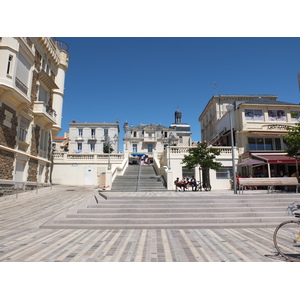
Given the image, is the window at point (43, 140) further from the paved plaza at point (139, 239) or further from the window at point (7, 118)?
the paved plaza at point (139, 239)

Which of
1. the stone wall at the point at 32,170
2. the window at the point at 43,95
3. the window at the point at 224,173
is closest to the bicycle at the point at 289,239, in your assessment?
the window at the point at 224,173

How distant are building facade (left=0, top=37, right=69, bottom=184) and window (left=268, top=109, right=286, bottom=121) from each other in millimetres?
23344

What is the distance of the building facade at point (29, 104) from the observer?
14.5 meters

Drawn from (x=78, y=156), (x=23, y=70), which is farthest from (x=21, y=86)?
(x=78, y=156)

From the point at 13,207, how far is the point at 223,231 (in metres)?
9.93

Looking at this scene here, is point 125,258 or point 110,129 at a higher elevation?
point 110,129

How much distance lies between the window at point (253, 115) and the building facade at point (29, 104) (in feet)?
67.5

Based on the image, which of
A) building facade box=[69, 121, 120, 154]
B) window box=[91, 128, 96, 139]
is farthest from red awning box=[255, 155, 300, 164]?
window box=[91, 128, 96, 139]

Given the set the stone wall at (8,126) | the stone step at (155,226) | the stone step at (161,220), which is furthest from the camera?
the stone wall at (8,126)

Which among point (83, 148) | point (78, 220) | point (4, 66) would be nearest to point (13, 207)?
point (78, 220)

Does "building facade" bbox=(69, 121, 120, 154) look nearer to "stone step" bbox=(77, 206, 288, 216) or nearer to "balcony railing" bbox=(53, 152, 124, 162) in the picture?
"balcony railing" bbox=(53, 152, 124, 162)

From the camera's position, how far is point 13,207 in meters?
10.9
